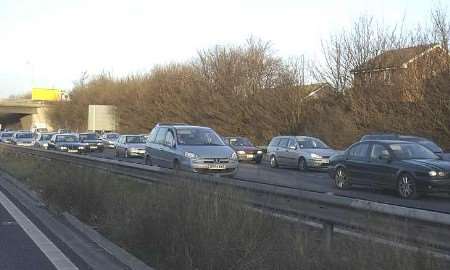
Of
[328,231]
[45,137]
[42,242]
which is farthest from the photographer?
[45,137]

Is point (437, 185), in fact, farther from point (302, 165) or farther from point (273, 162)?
point (273, 162)

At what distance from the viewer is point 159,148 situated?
19.3 meters

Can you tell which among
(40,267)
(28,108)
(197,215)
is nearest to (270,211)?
(197,215)

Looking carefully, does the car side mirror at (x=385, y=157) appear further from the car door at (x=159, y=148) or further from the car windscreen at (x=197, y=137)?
the car door at (x=159, y=148)

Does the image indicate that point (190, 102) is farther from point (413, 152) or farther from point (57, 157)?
point (413, 152)

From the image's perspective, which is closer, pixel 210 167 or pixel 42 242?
pixel 42 242

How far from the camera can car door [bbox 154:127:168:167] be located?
62.3 ft

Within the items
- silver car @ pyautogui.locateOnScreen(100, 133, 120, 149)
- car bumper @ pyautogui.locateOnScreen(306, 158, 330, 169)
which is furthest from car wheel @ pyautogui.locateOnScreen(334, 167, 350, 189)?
silver car @ pyautogui.locateOnScreen(100, 133, 120, 149)

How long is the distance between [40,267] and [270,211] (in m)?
2.92

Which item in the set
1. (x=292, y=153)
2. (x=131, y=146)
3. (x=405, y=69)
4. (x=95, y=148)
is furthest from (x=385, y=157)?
(x=95, y=148)

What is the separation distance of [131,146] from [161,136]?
15.8 m

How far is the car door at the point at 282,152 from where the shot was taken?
28.4 meters

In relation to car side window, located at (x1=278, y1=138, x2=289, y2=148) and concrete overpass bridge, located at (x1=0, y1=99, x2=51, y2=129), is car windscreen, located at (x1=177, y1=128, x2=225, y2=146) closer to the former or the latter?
car side window, located at (x1=278, y1=138, x2=289, y2=148)

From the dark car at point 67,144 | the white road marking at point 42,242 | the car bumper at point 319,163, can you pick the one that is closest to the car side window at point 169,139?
the white road marking at point 42,242
